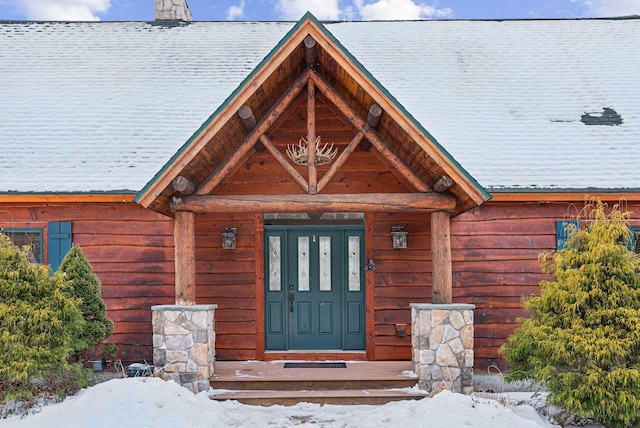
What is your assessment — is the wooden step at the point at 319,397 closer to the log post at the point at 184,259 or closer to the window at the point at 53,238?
the log post at the point at 184,259

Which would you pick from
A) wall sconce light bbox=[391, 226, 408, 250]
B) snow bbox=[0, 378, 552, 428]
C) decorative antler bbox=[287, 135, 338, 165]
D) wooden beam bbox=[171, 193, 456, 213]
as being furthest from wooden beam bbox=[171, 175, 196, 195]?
wall sconce light bbox=[391, 226, 408, 250]

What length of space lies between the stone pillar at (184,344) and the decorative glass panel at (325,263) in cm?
239

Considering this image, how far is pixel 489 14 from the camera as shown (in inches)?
496

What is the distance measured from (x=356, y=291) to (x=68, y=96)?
6.26 meters

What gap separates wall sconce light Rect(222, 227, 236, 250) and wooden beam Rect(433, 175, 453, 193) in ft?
10.2

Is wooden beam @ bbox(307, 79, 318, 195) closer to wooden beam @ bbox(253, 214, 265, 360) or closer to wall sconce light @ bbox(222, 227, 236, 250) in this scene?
wooden beam @ bbox(253, 214, 265, 360)

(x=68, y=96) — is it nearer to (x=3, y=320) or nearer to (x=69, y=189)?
(x=69, y=189)

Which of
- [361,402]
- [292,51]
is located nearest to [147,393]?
[361,402]

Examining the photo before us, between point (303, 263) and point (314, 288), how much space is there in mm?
428

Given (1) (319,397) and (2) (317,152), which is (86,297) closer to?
(1) (319,397)

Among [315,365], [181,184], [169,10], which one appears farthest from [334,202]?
[169,10]

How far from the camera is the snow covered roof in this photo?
819cm

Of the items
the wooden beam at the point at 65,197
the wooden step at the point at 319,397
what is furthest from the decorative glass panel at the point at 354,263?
the wooden beam at the point at 65,197

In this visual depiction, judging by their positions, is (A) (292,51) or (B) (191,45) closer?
(A) (292,51)
